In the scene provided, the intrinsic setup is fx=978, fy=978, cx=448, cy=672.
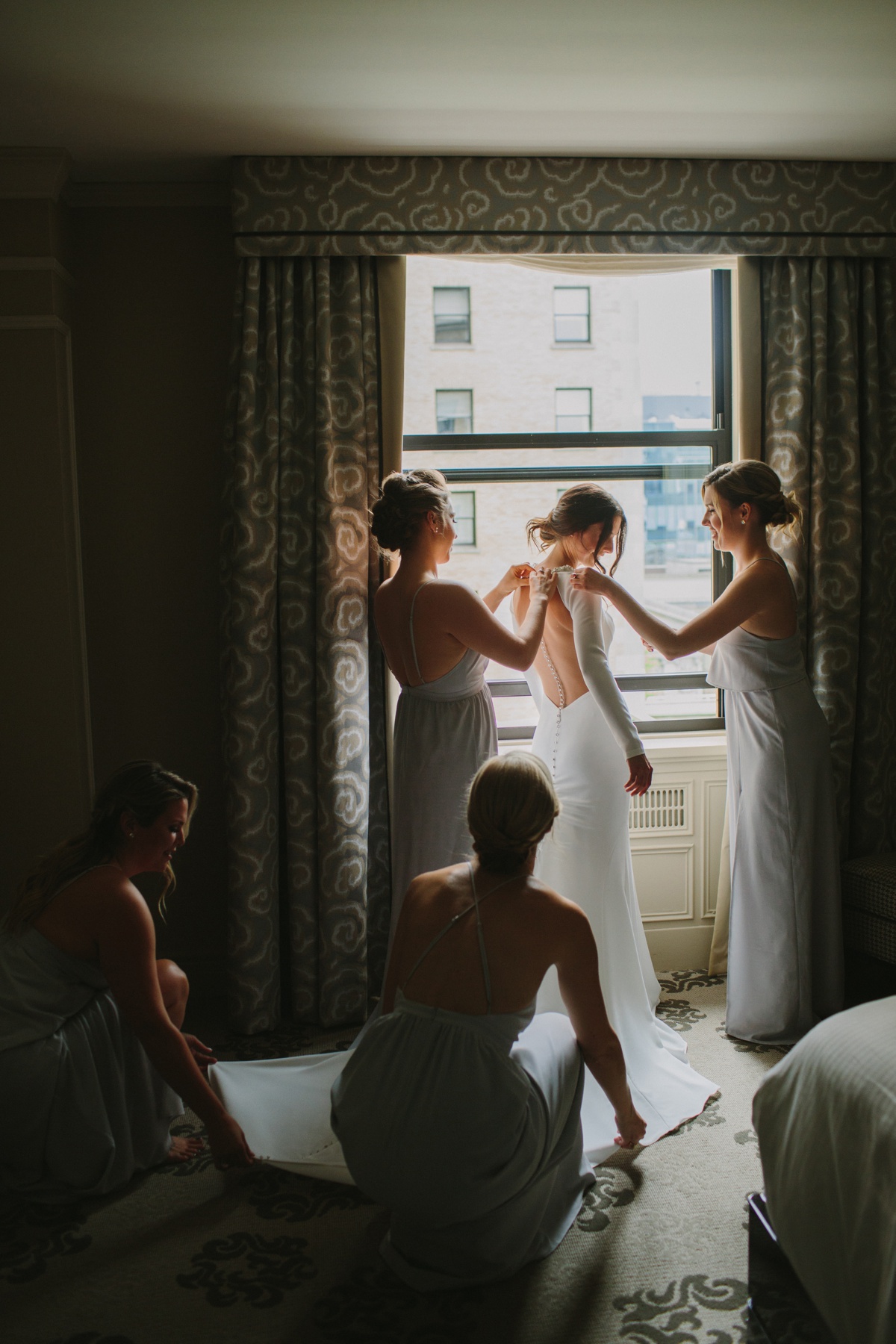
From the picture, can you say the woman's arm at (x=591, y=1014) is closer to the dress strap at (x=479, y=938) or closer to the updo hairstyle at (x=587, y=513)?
the dress strap at (x=479, y=938)

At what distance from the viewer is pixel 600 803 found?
264 centimetres

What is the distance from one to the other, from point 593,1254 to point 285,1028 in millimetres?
1420

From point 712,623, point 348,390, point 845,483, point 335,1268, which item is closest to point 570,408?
point 348,390

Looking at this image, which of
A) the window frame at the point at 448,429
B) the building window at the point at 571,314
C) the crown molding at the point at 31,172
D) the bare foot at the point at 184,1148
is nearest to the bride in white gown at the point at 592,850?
the bare foot at the point at 184,1148

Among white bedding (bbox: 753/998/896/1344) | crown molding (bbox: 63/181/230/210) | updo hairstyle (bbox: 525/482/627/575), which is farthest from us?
crown molding (bbox: 63/181/230/210)

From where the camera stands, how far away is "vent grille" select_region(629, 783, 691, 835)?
3.46 meters

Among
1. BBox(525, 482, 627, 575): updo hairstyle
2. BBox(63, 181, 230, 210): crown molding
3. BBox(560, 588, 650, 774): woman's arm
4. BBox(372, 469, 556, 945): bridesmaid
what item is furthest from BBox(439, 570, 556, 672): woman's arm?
BBox(63, 181, 230, 210): crown molding

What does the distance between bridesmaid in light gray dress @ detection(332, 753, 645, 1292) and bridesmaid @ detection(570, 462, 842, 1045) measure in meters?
1.07

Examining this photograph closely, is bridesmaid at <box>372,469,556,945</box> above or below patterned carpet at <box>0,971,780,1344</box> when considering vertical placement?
above

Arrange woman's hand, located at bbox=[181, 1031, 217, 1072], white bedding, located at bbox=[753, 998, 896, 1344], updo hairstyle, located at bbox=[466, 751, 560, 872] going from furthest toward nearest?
woman's hand, located at bbox=[181, 1031, 217, 1072] → updo hairstyle, located at bbox=[466, 751, 560, 872] → white bedding, located at bbox=[753, 998, 896, 1344]

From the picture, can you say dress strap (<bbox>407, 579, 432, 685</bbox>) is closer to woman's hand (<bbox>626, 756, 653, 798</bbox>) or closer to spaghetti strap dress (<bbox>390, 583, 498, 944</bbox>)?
spaghetti strap dress (<bbox>390, 583, 498, 944</bbox>)

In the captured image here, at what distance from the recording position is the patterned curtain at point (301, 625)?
310cm

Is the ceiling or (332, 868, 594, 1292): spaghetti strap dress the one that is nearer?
(332, 868, 594, 1292): spaghetti strap dress

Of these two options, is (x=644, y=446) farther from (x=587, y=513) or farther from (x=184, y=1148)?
(x=184, y=1148)
